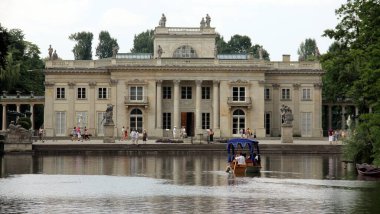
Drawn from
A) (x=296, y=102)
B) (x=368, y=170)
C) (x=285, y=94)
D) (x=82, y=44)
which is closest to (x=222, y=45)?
(x=82, y=44)

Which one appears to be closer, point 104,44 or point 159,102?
point 159,102

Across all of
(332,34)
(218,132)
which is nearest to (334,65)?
(332,34)

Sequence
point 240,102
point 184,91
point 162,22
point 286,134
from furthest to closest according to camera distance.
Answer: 1. point 162,22
2. point 184,91
3. point 240,102
4. point 286,134

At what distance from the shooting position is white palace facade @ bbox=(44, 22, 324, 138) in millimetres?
87625

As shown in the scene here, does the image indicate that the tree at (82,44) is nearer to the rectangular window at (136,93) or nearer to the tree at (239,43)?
the tree at (239,43)

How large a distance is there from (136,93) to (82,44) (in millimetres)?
55771

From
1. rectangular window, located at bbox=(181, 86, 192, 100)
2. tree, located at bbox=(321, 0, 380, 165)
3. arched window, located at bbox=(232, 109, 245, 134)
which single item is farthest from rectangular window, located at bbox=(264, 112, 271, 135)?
tree, located at bbox=(321, 0, 380, 165)

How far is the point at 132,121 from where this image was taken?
87938 mm

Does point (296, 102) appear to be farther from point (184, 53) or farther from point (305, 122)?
point (184, 53)

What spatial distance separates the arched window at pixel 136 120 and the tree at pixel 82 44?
5277cm

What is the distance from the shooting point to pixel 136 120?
87.9m

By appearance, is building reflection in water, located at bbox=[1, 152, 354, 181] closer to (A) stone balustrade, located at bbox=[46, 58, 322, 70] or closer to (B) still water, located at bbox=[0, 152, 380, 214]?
(B) still water, located at bbox=[0, 152, 380, 214]

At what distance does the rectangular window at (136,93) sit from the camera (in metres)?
87.8

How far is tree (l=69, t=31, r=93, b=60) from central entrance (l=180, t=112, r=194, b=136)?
52.7 m
